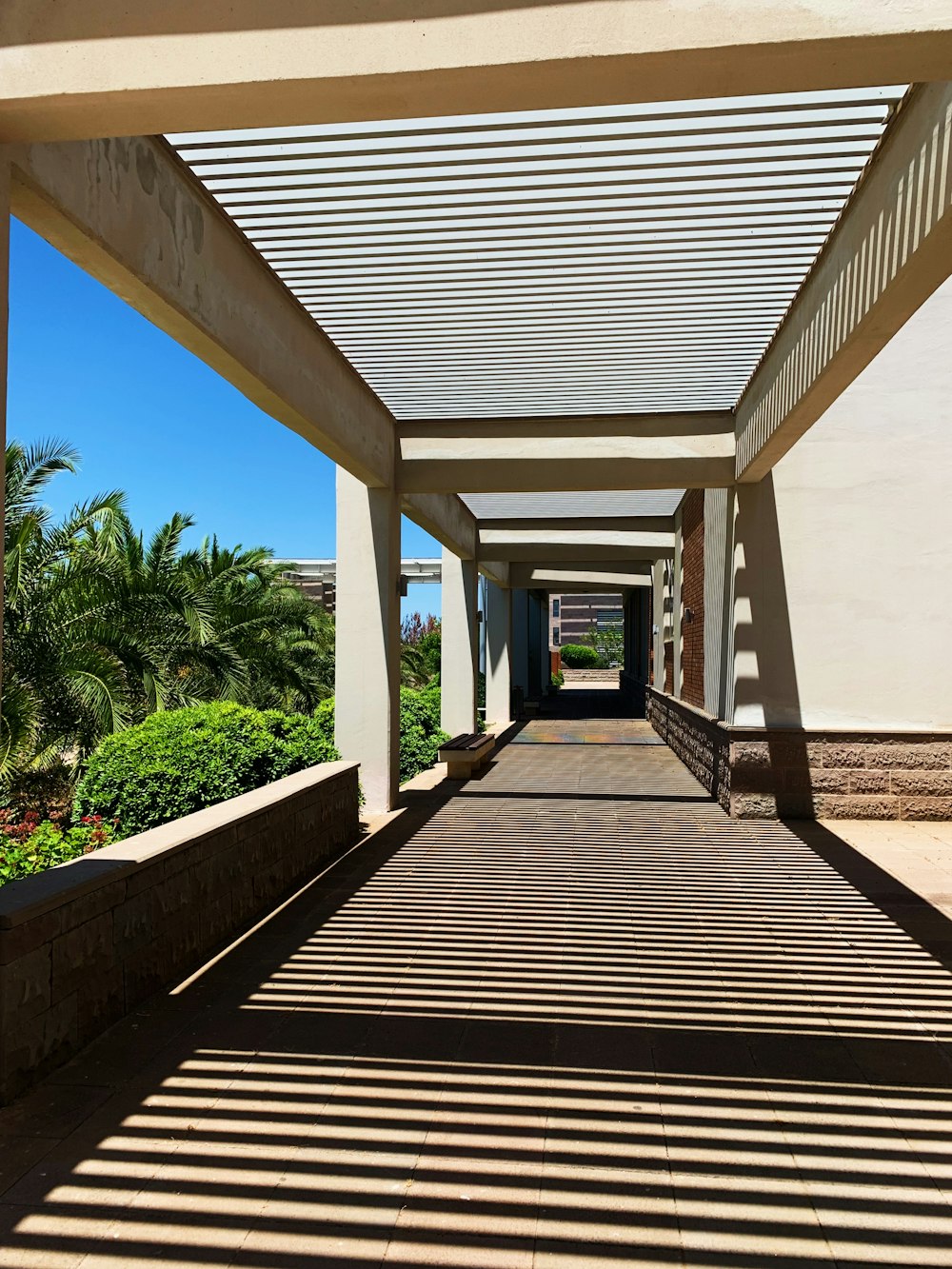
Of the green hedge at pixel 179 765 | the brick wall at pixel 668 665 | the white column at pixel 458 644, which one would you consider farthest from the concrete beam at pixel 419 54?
the brick wall at pixel 668 665

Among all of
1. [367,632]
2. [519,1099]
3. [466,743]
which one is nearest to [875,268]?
[519,1099]

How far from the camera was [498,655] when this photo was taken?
22125 mm

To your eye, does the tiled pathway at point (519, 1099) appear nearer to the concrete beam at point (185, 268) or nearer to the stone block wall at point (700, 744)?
the concrete beam at point (185, 268)

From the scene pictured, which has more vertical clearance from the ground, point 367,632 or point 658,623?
point 658,623

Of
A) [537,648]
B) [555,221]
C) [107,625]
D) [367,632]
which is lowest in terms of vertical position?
[537,648]

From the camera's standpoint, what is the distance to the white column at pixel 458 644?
1680cm

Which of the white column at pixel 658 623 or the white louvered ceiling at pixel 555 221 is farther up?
the white louvered ceiling at pixel 555 221

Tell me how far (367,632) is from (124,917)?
5855mm

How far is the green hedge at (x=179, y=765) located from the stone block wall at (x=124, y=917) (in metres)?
1.31

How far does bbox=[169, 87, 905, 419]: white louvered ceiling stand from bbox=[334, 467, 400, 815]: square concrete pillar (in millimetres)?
2101

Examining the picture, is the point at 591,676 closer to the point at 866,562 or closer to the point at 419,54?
the point at 866,562

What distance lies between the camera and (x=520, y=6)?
2.85m

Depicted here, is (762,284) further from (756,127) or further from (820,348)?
(756,127)

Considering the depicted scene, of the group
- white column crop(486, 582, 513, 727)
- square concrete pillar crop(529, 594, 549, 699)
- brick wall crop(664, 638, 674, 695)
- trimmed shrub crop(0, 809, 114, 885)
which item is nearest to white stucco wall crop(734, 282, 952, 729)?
trimmed shrub crop(0, 809, 114, 885)
